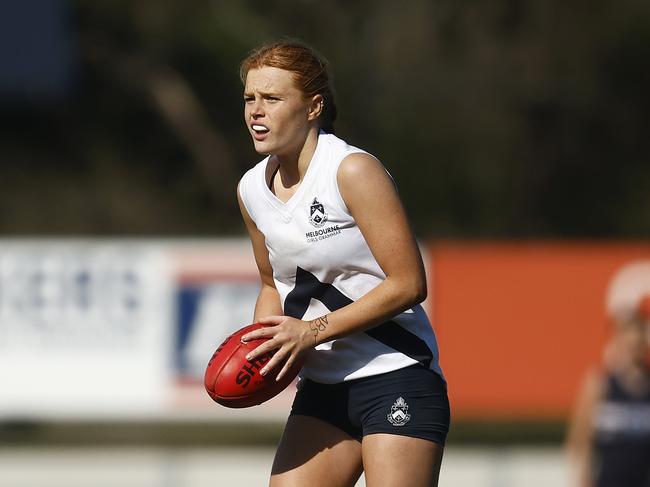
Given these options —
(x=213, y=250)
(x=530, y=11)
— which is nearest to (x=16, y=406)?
(x=213, y=250)

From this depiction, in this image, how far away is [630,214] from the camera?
20.9 metres

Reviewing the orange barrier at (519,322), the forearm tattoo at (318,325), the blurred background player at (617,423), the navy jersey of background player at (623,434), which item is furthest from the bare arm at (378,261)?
the orange barrier at (519,322)

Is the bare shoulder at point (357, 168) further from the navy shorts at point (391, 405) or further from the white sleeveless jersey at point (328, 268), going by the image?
the navy shorts at point (391, 405)

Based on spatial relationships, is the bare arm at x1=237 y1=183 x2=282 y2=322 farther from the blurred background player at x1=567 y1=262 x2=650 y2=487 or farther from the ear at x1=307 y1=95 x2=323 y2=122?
the blurred background player at x1=567 y1=262 x2=650 y2=487

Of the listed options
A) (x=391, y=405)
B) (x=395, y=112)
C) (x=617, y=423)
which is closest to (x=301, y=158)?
(x=391, y=405)

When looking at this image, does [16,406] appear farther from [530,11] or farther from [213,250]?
[530,11]

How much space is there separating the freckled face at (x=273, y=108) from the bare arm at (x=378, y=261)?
0.22 metres

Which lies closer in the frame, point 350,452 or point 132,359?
point 350,452

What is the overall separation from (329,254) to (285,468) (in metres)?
0.70

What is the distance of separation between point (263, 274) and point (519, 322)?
25.5ft

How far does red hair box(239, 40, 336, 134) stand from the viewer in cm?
417

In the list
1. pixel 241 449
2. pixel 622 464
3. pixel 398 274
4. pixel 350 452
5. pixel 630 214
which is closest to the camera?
pixel 398 274

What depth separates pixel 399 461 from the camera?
4148 mm

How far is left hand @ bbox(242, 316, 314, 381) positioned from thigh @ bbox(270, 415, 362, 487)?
1.06 feet
